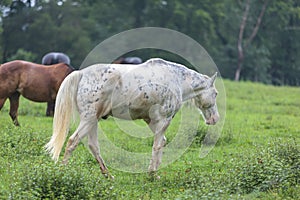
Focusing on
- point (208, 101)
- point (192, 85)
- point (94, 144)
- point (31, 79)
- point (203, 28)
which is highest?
point (192, 85)

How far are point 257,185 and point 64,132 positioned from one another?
290cm

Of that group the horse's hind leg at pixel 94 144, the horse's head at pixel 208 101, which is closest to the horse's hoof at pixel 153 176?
the horse's hind leg at pixel 94 144

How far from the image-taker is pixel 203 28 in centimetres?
4131

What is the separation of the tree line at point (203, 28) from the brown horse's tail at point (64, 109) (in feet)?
90.9

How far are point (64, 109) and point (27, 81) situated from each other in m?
5.55

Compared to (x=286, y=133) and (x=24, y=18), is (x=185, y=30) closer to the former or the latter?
(x=24, y=18)

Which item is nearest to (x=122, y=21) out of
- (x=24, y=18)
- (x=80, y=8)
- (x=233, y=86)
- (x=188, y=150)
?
(x=80, y=8)

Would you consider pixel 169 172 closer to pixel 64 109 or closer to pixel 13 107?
pixel 64 109

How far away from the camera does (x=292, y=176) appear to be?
Result: 756cm

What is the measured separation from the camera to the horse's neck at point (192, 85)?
31.6ft

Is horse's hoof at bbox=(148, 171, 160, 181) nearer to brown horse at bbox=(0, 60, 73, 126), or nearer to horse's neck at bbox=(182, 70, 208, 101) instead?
horse's neck at bbox=(182, 70, 208, 101)

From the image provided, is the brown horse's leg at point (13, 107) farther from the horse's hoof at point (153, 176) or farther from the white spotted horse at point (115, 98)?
the horse's hoof at point (153, 176)

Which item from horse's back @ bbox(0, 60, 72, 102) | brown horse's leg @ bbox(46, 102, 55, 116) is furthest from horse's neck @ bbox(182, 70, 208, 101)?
brown horse's leg @ bbox(46, 102, 55, 116)

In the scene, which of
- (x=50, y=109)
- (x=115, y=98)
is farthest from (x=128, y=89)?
(x=50, y=109)
